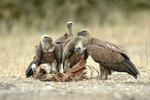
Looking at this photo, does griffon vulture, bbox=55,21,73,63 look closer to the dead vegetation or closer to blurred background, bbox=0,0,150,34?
the dead vegetation

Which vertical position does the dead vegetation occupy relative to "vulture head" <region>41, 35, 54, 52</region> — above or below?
below

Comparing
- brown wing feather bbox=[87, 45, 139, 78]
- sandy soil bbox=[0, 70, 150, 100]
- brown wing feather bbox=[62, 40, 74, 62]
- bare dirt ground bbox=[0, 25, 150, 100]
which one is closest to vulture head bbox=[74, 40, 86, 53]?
brown wing feather bbox=[62, 40, 74, 62]

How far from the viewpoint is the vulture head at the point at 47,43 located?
993 centimetres

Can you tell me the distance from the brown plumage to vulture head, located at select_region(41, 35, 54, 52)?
358mm

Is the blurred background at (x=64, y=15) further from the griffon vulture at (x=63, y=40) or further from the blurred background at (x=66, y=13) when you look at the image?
the griffon vulture at (x=63, y=40)

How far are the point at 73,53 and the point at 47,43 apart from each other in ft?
2.26

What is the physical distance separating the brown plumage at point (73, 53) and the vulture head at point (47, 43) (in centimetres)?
36

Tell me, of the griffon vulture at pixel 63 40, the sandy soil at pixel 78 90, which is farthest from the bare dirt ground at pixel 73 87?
the griffon vulture at pixel 63 40

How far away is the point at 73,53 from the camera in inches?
404

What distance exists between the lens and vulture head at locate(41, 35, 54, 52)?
9930mm

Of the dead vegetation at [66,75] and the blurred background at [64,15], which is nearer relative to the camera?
the dead vegetation at [66,75]

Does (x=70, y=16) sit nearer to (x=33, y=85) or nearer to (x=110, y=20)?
(x=110, y=20)

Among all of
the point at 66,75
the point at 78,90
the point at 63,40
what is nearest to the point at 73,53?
the point at 66,75

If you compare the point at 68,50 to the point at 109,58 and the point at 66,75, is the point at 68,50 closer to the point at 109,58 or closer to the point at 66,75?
the point at 66,75
